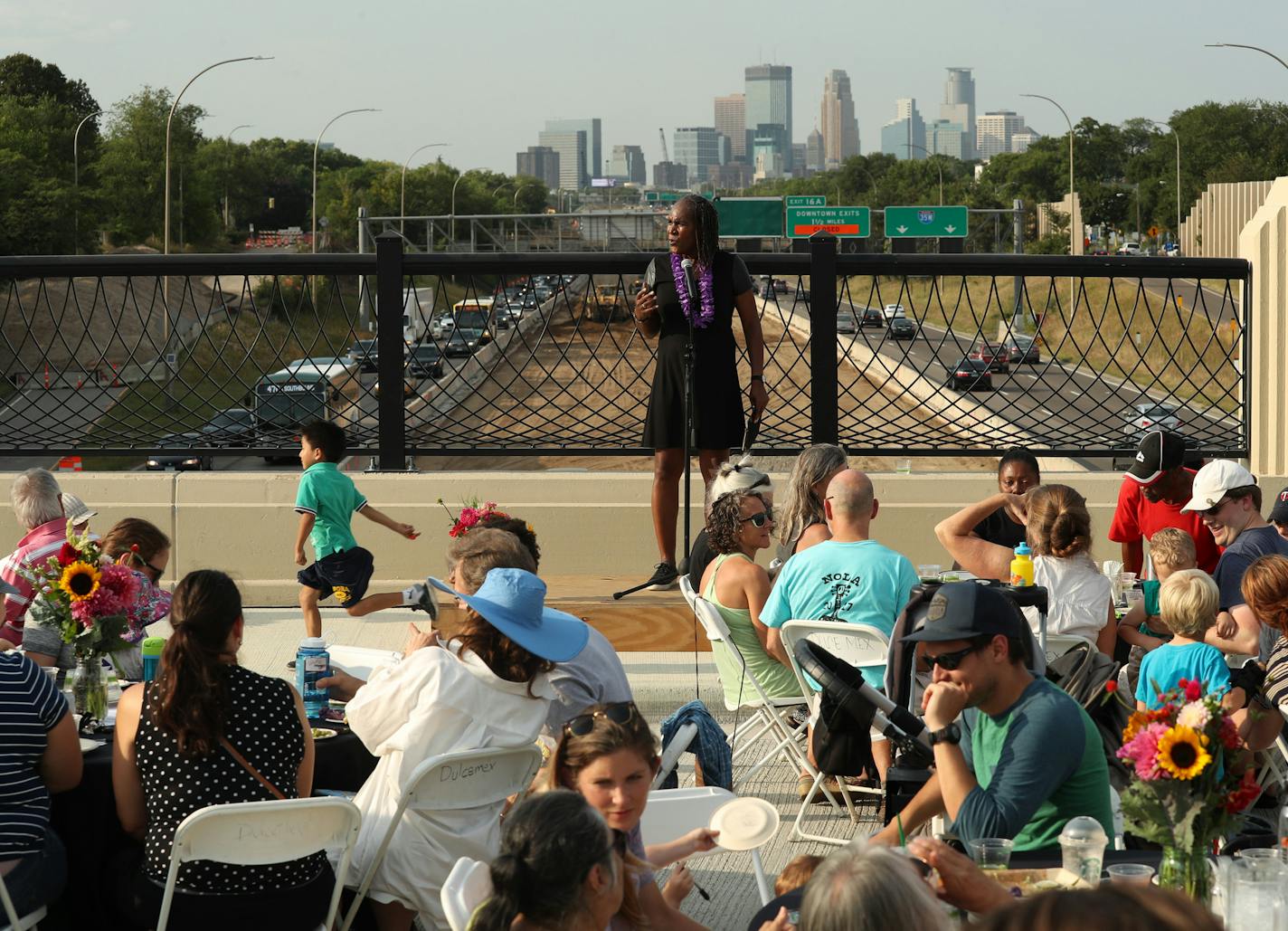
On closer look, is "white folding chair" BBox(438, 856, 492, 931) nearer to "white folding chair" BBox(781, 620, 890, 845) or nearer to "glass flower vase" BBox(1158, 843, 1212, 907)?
"glass flower vase" BBox(1158, 843, 1212, 907)

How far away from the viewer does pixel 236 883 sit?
415 centimetres

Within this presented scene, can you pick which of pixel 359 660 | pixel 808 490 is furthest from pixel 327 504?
pixel 808 490

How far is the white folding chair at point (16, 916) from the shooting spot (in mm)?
4074

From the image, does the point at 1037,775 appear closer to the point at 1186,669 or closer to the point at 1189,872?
the point at 1189,872

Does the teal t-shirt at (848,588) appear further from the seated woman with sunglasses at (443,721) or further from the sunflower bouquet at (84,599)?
the sunflower bouquet at (84,599)

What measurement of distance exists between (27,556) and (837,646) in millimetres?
3433

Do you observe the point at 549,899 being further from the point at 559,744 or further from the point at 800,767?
the point at 800,767

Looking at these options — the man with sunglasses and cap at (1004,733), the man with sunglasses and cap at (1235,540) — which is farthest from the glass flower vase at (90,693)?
the man with sunglasses and cap at (1235,540)

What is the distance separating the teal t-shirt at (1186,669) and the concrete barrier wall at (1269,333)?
4214 millimetres

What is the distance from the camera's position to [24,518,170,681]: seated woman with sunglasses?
555 centimetres

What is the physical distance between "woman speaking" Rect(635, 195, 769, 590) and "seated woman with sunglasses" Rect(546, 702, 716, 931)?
4081 millimetres

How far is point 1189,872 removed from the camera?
3314mm

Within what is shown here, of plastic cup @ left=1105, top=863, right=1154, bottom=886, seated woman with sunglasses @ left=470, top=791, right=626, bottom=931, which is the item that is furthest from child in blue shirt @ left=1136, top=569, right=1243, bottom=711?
seated woman with sunglasses @ left=470, top=791, right=626, bottom=931

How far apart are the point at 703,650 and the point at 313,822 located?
464 centimetres
